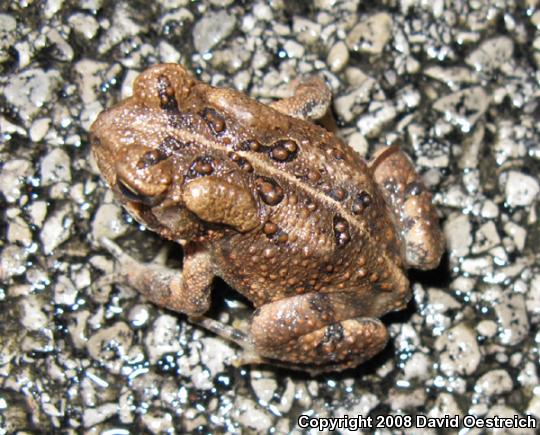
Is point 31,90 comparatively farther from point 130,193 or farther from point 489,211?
point 489,211

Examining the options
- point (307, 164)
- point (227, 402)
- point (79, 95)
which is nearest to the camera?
point (307, 164)

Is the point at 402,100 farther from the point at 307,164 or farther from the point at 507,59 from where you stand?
the point at 307,164

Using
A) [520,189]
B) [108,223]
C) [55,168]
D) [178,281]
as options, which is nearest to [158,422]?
[178,281]

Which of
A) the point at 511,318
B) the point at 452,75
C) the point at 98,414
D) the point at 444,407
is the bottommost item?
the point at 98,414

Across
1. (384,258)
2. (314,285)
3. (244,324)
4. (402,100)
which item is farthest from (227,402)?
(402,100)

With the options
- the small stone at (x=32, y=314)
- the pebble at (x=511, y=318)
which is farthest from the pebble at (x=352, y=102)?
the small stone at (x=32, y=314)

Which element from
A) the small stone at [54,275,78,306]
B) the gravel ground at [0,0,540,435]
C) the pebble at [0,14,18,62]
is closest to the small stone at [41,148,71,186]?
the gravel ground at [0,0,540,435]
